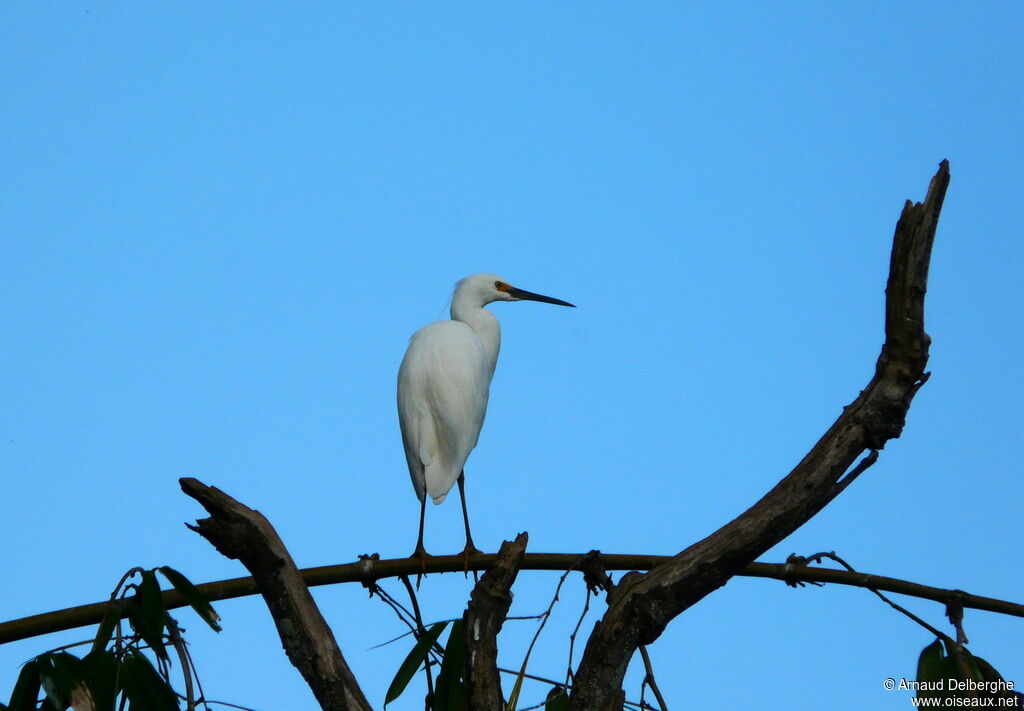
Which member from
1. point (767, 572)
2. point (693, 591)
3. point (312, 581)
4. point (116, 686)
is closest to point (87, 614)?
point (116, 686)

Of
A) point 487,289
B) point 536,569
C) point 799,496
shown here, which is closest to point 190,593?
point 536,569

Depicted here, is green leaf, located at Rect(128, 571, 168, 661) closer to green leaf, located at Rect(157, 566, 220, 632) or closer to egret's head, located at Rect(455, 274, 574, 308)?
green leaf, located at Rect(157, 566, 220, 632)

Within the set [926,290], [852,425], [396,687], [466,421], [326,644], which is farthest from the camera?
[466,421]

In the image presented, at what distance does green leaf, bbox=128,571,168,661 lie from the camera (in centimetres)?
217

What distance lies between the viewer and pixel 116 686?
2.16m

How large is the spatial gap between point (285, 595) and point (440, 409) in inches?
102

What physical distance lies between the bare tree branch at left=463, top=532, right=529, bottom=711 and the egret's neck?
3.06m

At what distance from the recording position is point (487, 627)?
2.21 m

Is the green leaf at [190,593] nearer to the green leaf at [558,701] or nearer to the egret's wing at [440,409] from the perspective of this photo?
the green leaf at [558,701]

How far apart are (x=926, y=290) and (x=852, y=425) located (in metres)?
0.30

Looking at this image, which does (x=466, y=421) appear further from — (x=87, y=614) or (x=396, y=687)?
(x=87, y=614)

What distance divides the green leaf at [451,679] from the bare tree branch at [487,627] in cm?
34

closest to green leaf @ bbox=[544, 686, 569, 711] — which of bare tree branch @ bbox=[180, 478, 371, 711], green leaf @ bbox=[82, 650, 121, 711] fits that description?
bare tree branch @ bbox=[180, 478, 371, 711]

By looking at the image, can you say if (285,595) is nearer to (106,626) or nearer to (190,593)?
(190,593)
